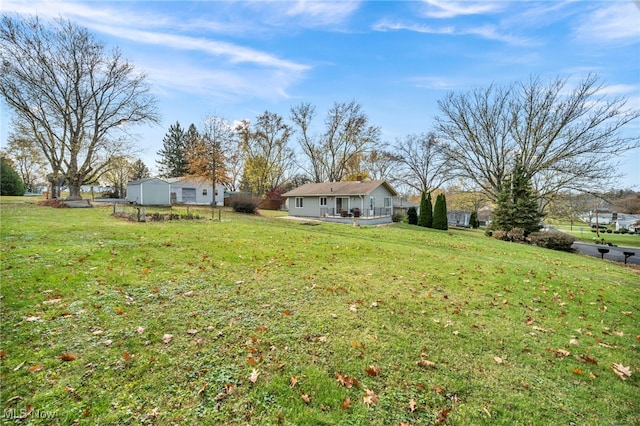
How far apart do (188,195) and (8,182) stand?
2084 centimetres

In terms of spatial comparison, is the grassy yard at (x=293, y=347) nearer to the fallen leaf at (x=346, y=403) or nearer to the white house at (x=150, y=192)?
the fallen leaf at (x=346, y=403)

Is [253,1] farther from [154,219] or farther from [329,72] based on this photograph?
→ [154,219]

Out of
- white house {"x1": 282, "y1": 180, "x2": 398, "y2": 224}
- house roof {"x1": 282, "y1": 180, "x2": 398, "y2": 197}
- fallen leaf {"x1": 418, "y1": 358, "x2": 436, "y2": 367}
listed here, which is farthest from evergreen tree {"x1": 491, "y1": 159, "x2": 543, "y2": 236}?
fallen leaf {"x1": 418, "y1": 358, "x2": 436, "y2": 367}

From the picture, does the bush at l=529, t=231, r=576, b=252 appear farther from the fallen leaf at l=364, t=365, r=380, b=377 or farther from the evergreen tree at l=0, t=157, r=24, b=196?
the evergreen tree at l=0, t=157, r=24, b=196

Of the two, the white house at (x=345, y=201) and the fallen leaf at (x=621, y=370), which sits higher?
the white house at (x=345, y=201)

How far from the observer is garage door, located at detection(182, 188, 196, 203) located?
38.6m

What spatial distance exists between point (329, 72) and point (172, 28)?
780cm

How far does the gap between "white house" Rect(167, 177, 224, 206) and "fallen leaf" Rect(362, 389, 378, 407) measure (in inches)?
1471

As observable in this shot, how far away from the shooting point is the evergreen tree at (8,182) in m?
33.8

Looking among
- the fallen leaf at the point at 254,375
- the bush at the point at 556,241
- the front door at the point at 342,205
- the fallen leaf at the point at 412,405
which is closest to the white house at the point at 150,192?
the front door at the point at 342,205

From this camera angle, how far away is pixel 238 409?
258cm

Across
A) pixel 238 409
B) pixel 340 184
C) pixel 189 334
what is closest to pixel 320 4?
pixel 189 334

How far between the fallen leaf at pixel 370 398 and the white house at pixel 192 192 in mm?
37374

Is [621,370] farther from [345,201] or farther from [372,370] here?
[345,201]
